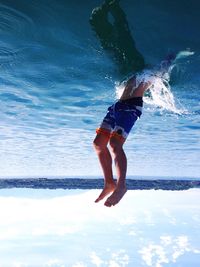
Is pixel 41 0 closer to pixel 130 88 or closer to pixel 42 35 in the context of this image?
pixel 42 35

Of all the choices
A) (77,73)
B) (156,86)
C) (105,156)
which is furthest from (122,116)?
(77,73)

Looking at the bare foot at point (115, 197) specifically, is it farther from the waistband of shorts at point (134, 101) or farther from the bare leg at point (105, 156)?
the waistband of shorts at point (134, 101)

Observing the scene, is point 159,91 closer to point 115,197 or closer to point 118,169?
point 118,169

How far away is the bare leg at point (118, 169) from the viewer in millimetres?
5472

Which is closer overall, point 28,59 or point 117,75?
point 28,59

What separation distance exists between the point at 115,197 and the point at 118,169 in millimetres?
423

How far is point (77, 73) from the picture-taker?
336 inches

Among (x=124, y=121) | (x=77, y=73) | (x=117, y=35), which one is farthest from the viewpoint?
(x=77, y=73)

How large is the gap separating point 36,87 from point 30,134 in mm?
5204

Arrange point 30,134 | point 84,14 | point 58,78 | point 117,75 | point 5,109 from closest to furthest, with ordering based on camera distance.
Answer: point 84,14 → point 117,75 → point 58,78 → point 5,109 → point 30,134

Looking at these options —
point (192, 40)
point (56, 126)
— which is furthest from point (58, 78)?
point (56, 126)

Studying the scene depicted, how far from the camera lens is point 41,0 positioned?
5734 mm

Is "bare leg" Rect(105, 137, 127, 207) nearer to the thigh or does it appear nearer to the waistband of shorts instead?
the thigh

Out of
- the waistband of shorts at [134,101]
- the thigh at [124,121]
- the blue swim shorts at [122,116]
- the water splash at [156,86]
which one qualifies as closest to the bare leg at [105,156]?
the blue swim shorts at [122,116]
